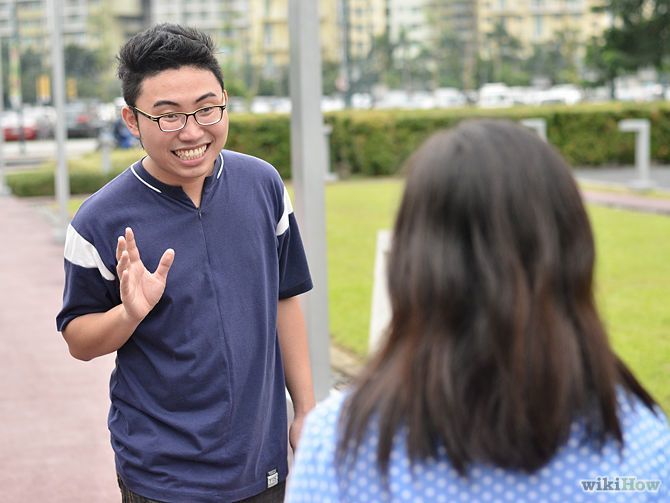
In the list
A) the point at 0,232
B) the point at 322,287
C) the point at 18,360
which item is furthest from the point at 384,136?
the point at 322,287

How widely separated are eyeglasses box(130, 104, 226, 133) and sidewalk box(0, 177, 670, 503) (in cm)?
318

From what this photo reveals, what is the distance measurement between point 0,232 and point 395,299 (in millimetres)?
15707

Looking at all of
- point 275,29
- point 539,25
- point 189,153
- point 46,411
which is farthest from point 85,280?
point 539,25

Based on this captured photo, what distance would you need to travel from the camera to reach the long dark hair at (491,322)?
1.40 m

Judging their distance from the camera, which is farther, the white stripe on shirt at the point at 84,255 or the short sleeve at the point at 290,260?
the short sleeve at the point at 290,260

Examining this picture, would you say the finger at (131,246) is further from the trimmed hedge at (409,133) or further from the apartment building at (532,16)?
the apartment building at (532,16)

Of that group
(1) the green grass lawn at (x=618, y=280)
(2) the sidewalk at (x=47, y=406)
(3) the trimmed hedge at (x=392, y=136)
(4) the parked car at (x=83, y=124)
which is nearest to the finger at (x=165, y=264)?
(1) the green grass lawn at (x=618, y=280)

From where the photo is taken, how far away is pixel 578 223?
57.3 inches

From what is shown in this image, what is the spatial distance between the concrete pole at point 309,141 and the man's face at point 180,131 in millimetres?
1704

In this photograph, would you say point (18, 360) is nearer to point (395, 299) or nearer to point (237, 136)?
point (395, 299)

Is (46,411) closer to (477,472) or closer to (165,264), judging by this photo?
(165,264)

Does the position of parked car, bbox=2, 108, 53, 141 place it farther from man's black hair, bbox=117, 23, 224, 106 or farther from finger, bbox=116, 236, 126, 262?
finger, bbox=116, 236, 126, 262

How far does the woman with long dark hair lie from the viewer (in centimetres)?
140

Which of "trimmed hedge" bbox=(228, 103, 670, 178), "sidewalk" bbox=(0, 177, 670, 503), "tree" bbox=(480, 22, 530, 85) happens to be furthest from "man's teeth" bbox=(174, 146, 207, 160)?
"tree" bbox=(480, 22, 530, 85)
